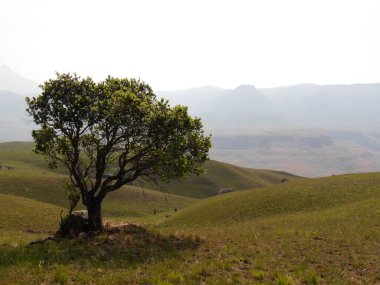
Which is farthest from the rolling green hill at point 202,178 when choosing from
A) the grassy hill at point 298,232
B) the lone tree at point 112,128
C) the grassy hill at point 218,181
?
the lone tree at point 112,128

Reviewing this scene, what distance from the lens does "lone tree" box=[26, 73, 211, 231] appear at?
31.0 m

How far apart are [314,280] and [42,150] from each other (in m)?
25.0

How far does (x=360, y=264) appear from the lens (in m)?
24.9

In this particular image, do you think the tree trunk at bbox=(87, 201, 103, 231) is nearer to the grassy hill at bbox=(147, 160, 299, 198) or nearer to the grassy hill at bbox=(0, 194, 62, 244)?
the grassy hill at bbox=(0, 194, 62, 244)

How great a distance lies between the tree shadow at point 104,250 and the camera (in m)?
24.0

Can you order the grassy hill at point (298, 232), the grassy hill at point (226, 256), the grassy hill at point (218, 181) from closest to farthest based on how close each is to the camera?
the grassy hill at point (226, 256) < the grassy hill at point (298, 232) < the grassy hill at point (218, 181)

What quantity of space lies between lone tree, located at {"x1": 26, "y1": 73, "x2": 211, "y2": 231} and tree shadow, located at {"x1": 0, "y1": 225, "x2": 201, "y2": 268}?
4.51m

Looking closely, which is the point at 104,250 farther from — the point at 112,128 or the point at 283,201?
the point at 283,201

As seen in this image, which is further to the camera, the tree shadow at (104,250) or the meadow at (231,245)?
the tree shadow at (104,250)

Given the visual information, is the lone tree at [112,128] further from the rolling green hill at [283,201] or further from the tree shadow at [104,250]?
the rolling green hill at [283,201]

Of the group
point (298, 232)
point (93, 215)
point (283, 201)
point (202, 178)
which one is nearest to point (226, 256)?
point (298, 232)

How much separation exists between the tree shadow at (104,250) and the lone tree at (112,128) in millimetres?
4508

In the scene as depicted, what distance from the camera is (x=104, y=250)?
1060 inches

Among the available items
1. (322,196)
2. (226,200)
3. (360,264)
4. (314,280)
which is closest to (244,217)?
(226,200)
